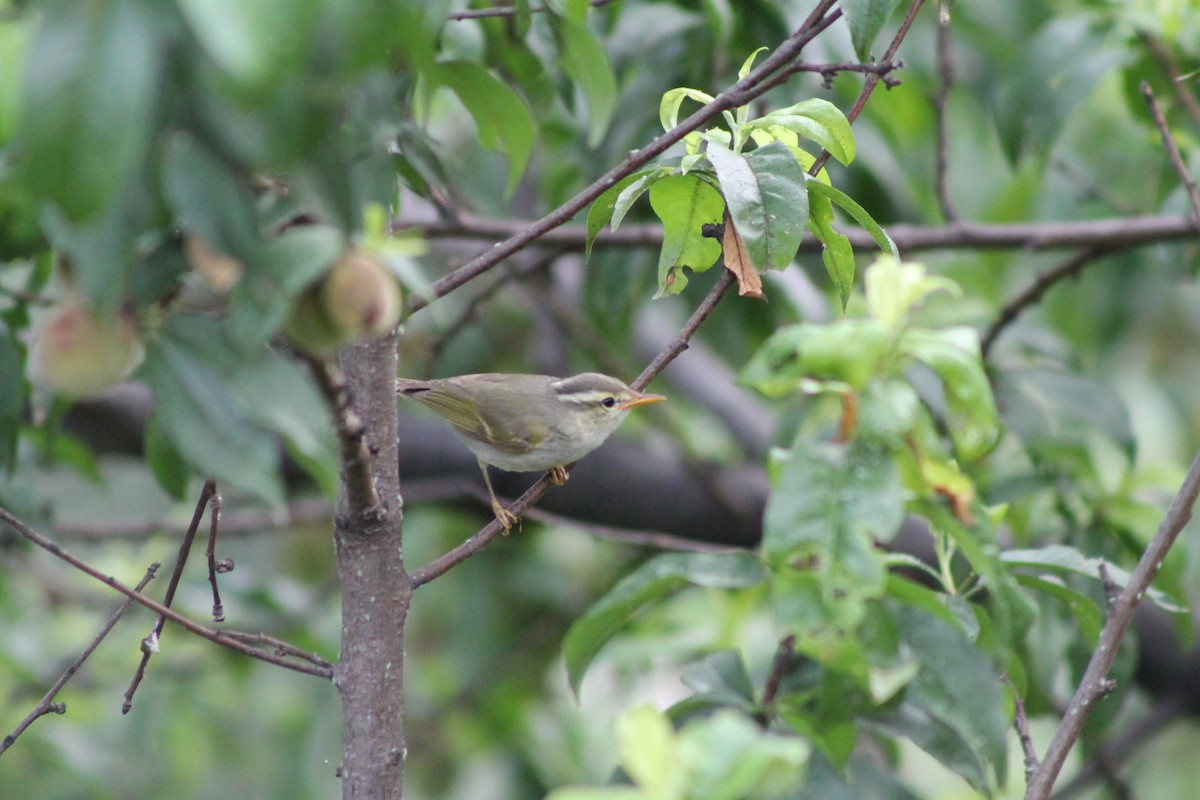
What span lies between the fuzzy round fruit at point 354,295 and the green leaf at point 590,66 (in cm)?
99

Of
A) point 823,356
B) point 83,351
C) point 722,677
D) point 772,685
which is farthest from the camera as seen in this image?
point 722,677

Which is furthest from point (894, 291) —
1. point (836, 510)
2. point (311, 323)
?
point (311, 323)

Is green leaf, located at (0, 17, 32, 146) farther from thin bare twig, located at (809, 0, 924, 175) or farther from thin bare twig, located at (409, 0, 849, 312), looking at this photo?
thin bare twig, located at (809, 0, 924, 175)

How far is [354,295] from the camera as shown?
1023 millimetres

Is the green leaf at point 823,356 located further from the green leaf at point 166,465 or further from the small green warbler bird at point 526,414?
the small green warbler bird at point 526,414

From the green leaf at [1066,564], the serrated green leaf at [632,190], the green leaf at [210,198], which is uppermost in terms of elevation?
the green leaf at [210,198]

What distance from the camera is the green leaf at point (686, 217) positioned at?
178 centimetres

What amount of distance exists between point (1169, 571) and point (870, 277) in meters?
1.62

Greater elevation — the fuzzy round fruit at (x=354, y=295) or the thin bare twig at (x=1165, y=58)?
the fuzzy round fruit at (x=354, y=295)

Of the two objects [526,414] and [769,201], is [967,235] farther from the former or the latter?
[769,201]

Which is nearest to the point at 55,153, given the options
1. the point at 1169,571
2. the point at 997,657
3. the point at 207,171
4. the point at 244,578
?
the point at 207,171

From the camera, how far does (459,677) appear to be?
447cm

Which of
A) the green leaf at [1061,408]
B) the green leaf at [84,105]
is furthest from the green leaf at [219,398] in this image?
the green leaf at [1061,408]

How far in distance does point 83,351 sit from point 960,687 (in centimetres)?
125
